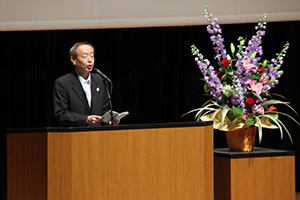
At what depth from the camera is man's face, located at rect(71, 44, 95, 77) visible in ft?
12.0

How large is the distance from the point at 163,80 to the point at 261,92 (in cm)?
223

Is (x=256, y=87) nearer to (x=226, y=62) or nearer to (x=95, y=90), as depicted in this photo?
(x=226, y=62)

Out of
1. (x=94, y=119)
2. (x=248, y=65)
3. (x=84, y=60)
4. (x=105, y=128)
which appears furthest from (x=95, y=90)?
(x=248, y=65)

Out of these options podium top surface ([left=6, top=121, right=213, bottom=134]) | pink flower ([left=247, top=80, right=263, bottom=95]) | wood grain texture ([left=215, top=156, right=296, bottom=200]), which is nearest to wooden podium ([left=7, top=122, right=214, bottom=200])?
podium top surface ([left=6, top=121, right=213, bottom=134])

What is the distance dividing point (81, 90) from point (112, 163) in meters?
1.04

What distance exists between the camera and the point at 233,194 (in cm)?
317

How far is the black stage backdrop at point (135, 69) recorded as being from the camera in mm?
5348

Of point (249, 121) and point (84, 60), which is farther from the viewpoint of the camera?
point (84, 60)

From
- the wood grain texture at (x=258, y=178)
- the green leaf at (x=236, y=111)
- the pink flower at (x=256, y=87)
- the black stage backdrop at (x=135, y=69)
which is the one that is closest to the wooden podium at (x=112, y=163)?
the wood grain texture at (x=258, y=178)

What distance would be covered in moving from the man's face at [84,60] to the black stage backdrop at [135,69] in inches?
68.3

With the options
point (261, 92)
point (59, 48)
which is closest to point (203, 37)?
point (59, 48)

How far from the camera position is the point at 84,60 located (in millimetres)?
3652

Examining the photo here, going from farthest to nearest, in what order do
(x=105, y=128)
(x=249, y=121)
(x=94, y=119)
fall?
1. (x=249, y=121)
2. (x=94, y=119)
3. (x=105, y=128)

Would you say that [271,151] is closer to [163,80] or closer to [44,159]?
[44,159]
